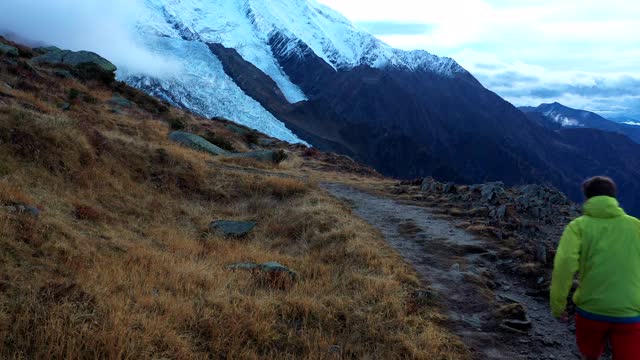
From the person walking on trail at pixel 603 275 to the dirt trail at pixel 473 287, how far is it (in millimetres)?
2173

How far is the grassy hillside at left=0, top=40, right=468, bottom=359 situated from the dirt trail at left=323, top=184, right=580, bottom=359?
59 cm

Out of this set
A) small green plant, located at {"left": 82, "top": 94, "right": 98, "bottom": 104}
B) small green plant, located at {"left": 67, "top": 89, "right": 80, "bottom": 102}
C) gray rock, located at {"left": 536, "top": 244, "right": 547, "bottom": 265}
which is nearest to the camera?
gray rock, located at {"left": 536, "top": 244, "right": 547, "bottom": 265}

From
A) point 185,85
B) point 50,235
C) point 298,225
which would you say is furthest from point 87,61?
point 185,85

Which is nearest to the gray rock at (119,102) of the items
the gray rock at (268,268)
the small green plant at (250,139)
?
the small green plant at (250,139)

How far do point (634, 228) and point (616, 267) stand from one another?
0.46 meters

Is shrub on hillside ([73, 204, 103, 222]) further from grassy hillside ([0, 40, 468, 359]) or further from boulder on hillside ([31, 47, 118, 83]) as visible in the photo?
boulder on hillside ([31, 47, 118, 83])

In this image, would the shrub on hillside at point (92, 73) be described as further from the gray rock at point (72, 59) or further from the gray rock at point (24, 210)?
the gray rock at point (24, 210)

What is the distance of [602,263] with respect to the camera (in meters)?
5.27

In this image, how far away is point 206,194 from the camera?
16047 mm

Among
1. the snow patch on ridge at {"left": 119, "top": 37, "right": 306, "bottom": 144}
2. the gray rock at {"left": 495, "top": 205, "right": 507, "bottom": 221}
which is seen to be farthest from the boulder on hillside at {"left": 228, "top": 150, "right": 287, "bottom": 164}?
the snow patch on ridge at {"left": 119, "top": 37, "right": 306, "bottom": 144}

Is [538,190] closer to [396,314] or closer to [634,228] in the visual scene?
[396,314]

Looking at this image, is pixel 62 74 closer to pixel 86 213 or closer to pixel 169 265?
pixel 86 213

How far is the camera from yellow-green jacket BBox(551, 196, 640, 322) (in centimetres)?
518

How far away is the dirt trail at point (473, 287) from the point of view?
7730 millimetres
